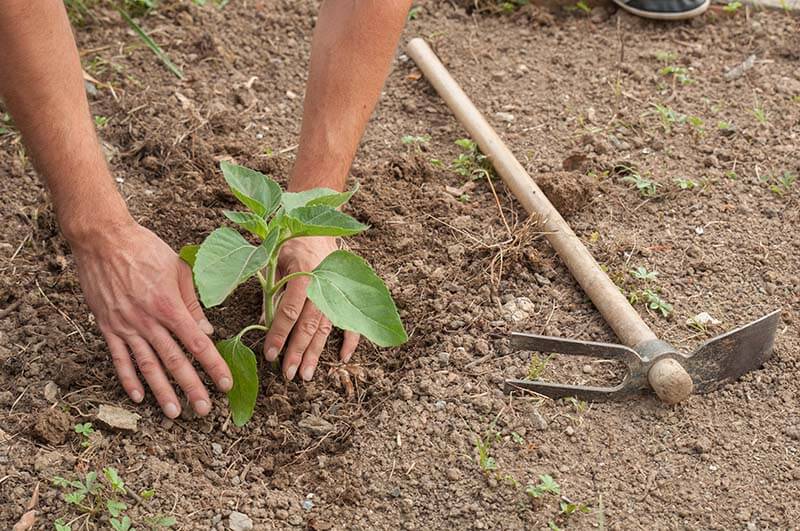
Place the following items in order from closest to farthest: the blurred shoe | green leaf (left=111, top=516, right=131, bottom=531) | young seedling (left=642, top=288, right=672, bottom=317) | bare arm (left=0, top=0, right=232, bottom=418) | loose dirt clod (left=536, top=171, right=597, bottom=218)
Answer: green leaf (left=111, top=516, right=131, bottom=531), bare arm (left=0, top=0, right=232, bottom=418), young seedling (left=642, top=288, right=672, bottom=317), loose dirt clod (left=536, top=171, right=597, bottom=218), the blurred shoe

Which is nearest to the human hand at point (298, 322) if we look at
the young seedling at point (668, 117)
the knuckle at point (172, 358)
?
the knuckle at point (172, 358)

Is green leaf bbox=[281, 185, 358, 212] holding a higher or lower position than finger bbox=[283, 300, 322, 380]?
higher

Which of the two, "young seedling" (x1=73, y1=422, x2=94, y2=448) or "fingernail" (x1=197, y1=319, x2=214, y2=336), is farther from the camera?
"fingernail" (x1=197, y1=319, x2=214, y2=336)

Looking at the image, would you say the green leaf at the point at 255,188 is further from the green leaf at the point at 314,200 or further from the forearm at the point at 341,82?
the forearm at the point at 341,82

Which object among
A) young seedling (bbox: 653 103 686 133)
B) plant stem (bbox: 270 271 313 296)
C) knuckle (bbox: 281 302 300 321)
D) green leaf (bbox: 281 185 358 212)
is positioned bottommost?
young seedling (bbox: 653 103 686 133)

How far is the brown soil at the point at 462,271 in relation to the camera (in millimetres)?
2312

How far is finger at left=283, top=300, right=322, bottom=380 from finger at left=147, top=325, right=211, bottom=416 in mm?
222

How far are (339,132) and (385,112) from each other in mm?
943

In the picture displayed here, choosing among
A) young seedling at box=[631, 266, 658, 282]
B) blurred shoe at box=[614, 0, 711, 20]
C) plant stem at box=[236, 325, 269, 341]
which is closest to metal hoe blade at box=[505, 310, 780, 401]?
young seedling at box=[631, 266, 658, 282]

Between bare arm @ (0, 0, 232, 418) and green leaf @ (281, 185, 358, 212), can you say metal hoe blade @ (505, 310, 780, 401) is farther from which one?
bare arm @ (0, 0, 232, 418)

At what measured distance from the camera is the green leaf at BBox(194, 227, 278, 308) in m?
2.03

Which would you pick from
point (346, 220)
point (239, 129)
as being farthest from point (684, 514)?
point (239, 129)

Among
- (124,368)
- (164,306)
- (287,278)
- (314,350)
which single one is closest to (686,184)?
(314,350)

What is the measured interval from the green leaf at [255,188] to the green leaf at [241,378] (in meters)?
0.33
